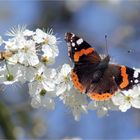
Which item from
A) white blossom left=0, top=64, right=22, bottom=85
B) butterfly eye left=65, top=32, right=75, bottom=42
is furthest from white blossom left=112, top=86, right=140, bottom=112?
white blossom left=0, top=64, right=22, bottom=85

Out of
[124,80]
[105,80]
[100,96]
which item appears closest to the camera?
[100,96]

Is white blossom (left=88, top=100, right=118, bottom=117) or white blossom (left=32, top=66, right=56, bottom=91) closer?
white blossom (left=32, top=66, right=56, bottom=91)

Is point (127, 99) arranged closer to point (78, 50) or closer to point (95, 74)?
point (95, 74)

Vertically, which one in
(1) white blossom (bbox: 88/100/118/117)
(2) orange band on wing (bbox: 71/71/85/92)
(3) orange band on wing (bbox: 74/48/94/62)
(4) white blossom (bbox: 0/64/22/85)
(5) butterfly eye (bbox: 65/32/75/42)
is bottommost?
(1) white blossom (bbox: 88/100/118/117)

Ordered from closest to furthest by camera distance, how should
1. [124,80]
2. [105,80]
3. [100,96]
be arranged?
[100,96]
[124,80]
[105,80]

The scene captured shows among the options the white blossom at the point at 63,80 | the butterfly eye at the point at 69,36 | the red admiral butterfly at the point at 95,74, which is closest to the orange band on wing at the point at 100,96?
the red admiral butterfly at the point at 95,74

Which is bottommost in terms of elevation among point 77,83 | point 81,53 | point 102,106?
point 102,106

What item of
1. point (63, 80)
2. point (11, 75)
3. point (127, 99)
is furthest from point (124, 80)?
point (11, 75)

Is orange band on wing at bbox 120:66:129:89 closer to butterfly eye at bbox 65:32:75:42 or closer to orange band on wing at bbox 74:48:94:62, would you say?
orange band on wing at bbox 74:48:94:62
